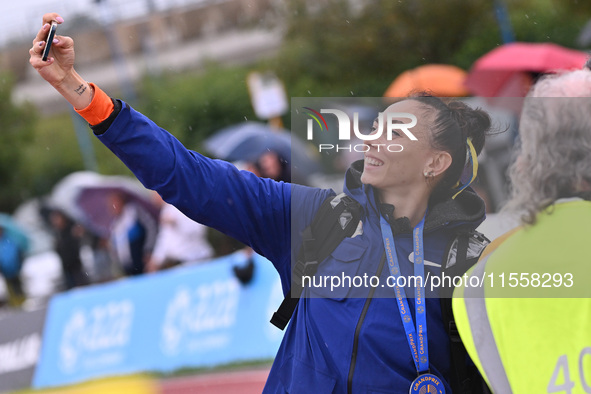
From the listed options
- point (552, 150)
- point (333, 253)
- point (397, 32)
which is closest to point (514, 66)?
point (333, 253)

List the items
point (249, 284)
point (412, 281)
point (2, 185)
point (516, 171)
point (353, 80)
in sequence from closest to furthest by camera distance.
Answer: point (516, 171) → point (412, 281) → point (249, 284) → point (353, 80) → point (2, 185)

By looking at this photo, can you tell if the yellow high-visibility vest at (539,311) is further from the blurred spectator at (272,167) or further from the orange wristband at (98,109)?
the blurred spectator at (272,167)

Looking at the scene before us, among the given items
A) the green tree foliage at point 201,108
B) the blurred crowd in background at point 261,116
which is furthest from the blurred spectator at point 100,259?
the green tree foliage at point 201,108

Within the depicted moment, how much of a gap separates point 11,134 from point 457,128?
32.3 metres

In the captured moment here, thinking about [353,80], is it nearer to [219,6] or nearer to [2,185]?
[2,185]

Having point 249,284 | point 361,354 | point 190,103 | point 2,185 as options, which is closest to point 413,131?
point 361,354

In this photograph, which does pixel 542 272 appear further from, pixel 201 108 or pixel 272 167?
pixel 201 108

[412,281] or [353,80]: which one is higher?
[353,80]

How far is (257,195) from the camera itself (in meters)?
2.63

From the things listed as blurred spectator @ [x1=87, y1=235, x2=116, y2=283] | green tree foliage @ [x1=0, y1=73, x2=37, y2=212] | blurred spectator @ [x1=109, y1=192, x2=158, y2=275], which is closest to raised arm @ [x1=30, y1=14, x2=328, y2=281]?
blurred spectator @ [x1=109, y1=192, x2=158, y2=275]

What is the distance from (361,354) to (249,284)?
18.4 ft

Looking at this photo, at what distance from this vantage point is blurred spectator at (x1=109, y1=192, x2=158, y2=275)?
33.6 feet

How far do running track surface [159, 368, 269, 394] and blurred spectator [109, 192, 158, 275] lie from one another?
8.96ft

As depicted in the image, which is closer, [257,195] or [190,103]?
[257,195]
